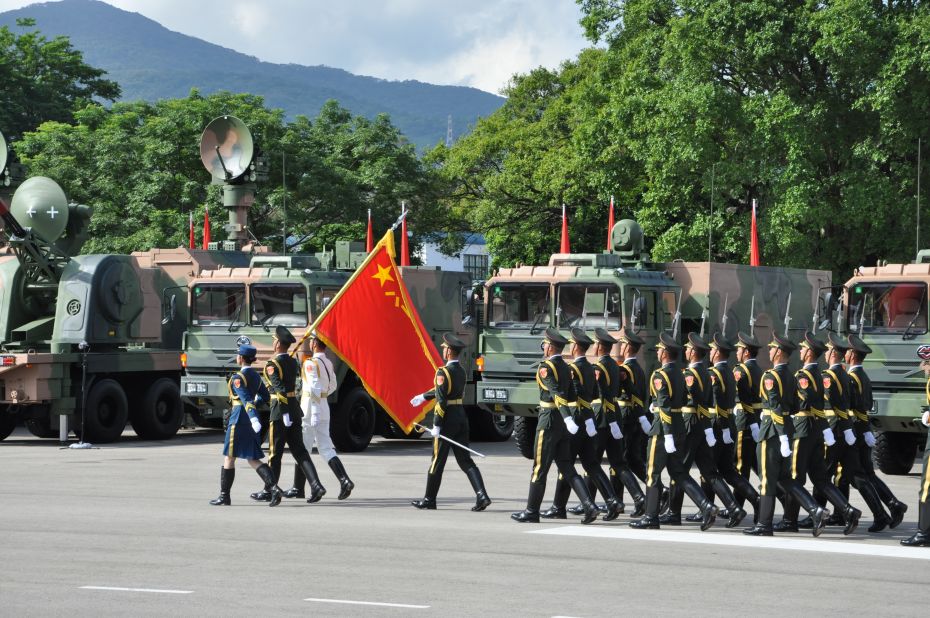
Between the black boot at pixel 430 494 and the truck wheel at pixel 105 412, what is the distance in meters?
9.62

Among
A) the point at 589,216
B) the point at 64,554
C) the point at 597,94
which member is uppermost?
the point at 597,94

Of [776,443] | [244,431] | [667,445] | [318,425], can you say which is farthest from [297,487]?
[776,443]

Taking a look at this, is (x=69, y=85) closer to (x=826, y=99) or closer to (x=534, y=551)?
(x=826, y=99)

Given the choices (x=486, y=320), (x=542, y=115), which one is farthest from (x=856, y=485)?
(x=542, y=115)

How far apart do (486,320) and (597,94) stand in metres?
19.0

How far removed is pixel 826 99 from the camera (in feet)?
106

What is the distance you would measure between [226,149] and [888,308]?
1372 cm

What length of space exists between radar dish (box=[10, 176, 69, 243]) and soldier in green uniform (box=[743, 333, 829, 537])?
50.9 ft

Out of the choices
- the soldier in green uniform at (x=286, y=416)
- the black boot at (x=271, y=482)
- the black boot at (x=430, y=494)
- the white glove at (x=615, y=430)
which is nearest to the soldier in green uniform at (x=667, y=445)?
the white glove at (x=615, y=430)

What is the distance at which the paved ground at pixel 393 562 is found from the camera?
9.25 meters

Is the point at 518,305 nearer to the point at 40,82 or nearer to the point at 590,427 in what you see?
the point at 590,427

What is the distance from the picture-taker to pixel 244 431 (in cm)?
1441

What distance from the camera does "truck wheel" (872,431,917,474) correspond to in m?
19.2

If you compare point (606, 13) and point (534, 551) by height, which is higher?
point (606, 13)
